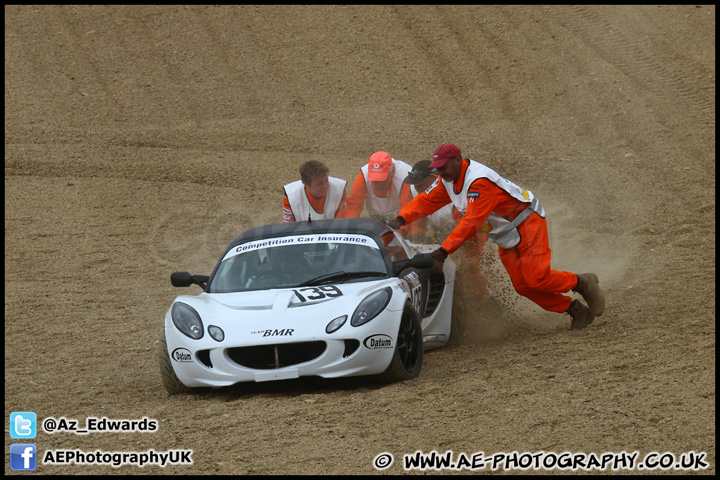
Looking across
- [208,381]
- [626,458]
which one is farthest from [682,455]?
[208,381]

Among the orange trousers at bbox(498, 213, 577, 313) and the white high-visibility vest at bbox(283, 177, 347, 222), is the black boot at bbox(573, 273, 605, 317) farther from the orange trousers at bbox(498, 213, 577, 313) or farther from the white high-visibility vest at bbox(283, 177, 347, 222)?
the white high-visibility vest at bbox(283, 177, 347, 222)

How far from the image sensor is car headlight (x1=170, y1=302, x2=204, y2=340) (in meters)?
7.68

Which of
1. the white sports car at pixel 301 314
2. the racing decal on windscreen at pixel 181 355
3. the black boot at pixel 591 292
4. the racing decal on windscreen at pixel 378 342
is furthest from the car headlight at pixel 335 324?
the black boot at pixel 591 292

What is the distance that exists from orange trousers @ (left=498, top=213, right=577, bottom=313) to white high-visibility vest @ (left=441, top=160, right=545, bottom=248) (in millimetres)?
62

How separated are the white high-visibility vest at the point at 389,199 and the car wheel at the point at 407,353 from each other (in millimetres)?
3257

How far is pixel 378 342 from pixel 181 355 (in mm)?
1611

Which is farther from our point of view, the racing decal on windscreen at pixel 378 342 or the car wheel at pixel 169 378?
the car wheel at pixel 169 378

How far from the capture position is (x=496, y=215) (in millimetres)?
9414

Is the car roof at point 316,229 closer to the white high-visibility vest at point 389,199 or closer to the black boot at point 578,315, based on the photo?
the white high-visibility vest at point 389,199

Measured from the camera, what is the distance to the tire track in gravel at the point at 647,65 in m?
18.8

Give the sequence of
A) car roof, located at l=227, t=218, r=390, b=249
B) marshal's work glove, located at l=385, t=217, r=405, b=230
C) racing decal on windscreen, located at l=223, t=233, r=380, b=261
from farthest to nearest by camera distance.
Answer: marshal's work glove, located at l=385, t=217, r=405, b=230 → car roof, located at l=227, t=218, r=390, b=249 → racing decal on windscreen, located at l=223, t=233, r=380, b=261

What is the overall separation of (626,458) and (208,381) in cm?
340

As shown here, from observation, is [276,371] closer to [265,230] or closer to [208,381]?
[208,381]

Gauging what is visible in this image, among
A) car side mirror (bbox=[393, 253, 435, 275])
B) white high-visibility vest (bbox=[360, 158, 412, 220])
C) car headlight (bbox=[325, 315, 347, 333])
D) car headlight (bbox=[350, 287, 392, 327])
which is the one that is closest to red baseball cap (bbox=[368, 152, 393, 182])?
white high-visibility vest (bbox=[360, 158, 412, 220])
